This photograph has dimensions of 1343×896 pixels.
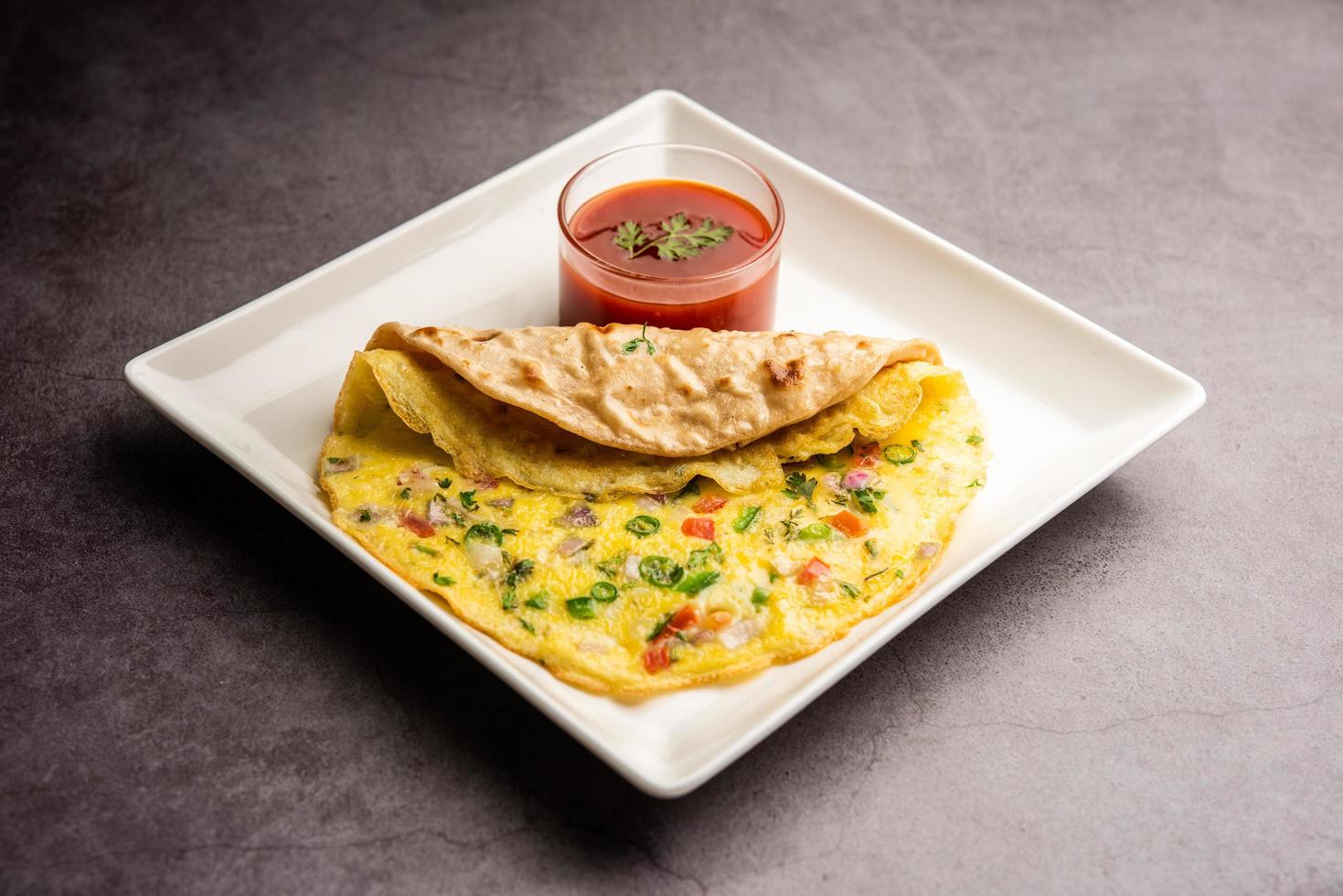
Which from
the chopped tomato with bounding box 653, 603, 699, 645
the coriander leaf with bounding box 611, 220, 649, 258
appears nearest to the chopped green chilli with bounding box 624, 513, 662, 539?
the chopped tomato with bounding box 653, 603, 699, 645

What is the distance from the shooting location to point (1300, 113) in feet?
24.8

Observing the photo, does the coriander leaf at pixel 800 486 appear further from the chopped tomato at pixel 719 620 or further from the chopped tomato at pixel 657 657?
the chopped tomato at pixel 657 657

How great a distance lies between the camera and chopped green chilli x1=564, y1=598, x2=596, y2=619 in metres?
4.29

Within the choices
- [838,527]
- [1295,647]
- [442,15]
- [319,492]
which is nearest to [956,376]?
[838,527]

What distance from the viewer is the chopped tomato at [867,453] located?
16.0ft

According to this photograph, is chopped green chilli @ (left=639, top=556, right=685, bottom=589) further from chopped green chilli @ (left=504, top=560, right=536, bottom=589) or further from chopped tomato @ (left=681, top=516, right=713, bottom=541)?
chopped green chilli @ (left=504, top=560, right=536, bottom=589)

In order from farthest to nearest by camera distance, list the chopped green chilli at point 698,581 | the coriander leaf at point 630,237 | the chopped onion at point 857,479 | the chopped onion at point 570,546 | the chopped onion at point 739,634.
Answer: the coriander leaf at point 630,237 → the chopped onion at point 857,479 → the chopped onion at point 570,546 → the chopped green chilli at point 698,581 → the chopped onion at point 739,634

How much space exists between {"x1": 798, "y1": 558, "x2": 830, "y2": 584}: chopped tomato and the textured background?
1.40ft

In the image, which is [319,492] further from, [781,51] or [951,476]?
[781,51]

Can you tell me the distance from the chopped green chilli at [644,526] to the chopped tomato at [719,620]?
43 centimetres

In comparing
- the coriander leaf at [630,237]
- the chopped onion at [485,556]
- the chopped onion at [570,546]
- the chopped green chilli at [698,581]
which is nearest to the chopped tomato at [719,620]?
the chopped green chilli at [698,581]

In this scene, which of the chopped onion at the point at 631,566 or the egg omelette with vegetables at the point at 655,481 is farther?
the chopped onion at the point at 631,566

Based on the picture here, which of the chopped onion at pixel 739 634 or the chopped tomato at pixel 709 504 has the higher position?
the chopped tomato at pixel 709 504

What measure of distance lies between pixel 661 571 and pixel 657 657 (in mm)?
356
